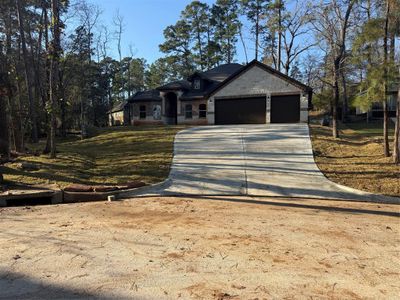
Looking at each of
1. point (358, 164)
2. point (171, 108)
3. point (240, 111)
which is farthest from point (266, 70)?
point (358, 164)

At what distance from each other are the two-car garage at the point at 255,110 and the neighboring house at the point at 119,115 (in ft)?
73.9

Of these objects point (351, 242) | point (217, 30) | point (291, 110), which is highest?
point (217, 30)

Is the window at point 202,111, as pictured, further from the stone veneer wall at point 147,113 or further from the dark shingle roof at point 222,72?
the stone veneer wall at point 147,113

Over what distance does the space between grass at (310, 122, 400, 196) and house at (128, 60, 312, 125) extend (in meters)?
7.94

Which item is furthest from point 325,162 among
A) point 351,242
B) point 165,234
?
point 165,234

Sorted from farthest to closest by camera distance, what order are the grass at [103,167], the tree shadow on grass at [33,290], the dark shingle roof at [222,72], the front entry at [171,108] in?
the front entry at [171,108] → the dark shingle roof at [222,72] → the grass at [103,167] → the tree shadow on grass at [33,290]

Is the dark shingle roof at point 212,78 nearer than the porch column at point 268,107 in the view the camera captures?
No

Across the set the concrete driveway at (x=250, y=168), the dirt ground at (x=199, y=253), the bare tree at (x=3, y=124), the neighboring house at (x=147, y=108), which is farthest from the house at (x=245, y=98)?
the dirt ground at (x=199, y=253)

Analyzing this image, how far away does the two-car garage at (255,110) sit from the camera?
2664cm

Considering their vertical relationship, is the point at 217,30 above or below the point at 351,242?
above

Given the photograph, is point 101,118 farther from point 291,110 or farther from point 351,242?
point 351,242

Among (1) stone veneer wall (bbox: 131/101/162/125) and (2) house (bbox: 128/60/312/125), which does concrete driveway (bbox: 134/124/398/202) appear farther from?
(1) stone veneer wall (bbox: 131/101/162/125)

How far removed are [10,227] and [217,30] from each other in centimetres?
4901

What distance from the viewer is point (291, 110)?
2662 centimetres
